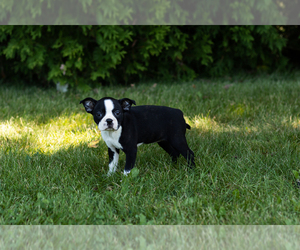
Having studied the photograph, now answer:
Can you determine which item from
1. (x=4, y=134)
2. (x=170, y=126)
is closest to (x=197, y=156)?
(x=170, y=126)

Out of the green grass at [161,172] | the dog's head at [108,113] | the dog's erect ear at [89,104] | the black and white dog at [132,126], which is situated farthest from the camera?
the dog's erect ear at [89,104]

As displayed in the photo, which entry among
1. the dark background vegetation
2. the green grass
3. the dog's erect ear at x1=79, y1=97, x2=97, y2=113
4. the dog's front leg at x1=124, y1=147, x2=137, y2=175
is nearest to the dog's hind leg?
the green grass

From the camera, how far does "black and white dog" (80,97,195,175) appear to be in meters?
2.65

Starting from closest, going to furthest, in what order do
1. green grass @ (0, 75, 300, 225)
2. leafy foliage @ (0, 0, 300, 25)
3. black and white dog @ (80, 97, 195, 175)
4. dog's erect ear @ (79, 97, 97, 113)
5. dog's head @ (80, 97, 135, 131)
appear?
green grass @ (0, 75, 300, 225) → dog's head @ (80, 97, 135, 131) → black and white dog @ (80, 97, 195, 175) → dog's erect ear @ (79, 97, 97, 113) → leafy foliage @ (0, 0, 300, 25)

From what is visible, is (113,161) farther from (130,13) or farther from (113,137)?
(130,13)

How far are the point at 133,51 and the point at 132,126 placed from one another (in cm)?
468

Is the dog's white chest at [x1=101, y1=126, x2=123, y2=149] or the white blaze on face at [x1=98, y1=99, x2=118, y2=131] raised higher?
the white blaze on face at [x1=98, y1=99, x2=118, y2=131]

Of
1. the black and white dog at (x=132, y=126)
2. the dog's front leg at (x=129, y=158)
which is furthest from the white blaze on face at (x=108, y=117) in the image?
the dog's front leg at (x=129, y=158)

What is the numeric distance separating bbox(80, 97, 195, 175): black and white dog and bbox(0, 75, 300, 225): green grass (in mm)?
235

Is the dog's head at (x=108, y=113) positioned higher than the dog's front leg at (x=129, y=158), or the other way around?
the dog's head at (x=108, y=113)

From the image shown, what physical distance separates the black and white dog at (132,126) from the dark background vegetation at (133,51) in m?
3.76

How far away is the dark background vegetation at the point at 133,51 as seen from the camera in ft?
21.4

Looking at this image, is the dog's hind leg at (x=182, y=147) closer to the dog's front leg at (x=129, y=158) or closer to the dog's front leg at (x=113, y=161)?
the dog's front leg at (x=129, y=158)

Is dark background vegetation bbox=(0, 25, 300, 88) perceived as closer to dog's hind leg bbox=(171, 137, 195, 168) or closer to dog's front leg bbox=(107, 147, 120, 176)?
dog's front leg bbox=(107, 147, 120, 176)
